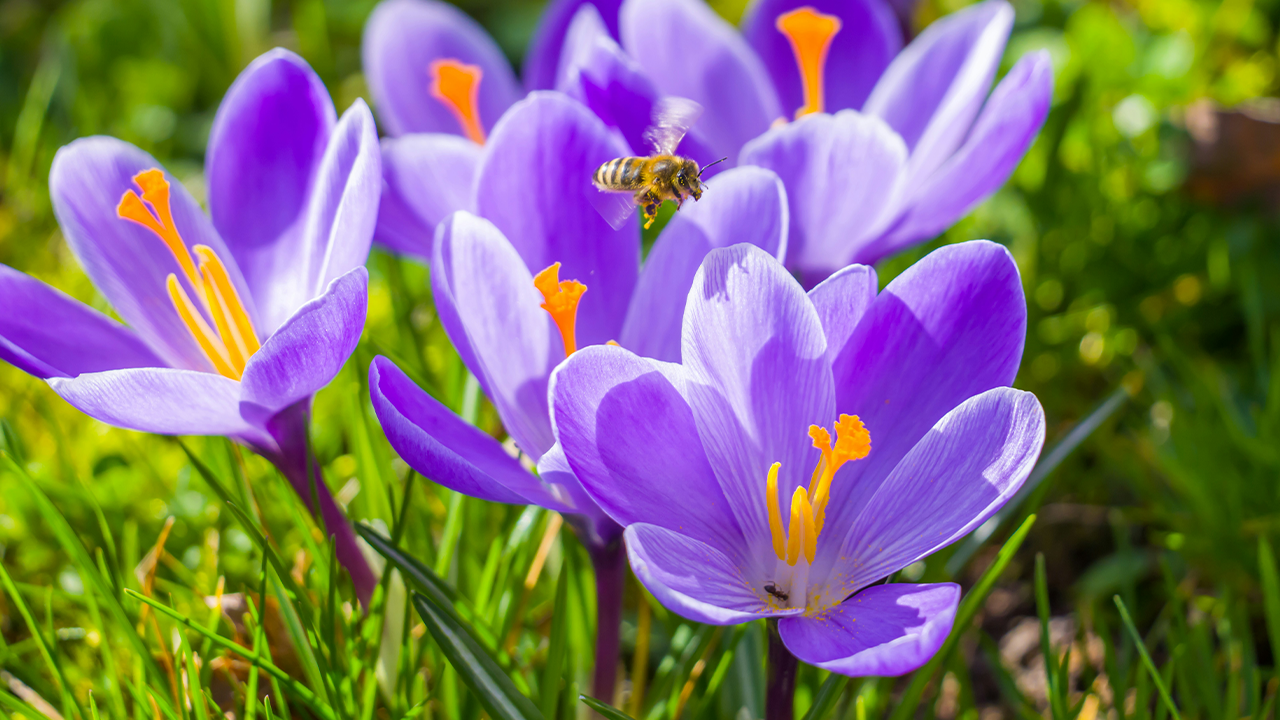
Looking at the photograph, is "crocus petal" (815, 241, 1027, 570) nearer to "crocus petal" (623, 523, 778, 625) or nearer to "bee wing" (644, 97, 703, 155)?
"crocus petal" (623, 523, 778, 625)

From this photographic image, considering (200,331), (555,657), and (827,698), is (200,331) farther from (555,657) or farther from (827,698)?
(827,698)

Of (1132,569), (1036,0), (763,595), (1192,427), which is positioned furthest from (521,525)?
(1036,0)

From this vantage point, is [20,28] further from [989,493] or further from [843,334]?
[989,493]

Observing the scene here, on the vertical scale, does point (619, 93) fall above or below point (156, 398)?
above

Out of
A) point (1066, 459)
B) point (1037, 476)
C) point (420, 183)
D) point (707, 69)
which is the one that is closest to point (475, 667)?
point (420, 183)

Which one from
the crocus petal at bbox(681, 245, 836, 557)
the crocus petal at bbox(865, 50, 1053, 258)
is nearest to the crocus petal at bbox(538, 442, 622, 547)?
the crocus petal at bbox(681, 245, 836, 557)
